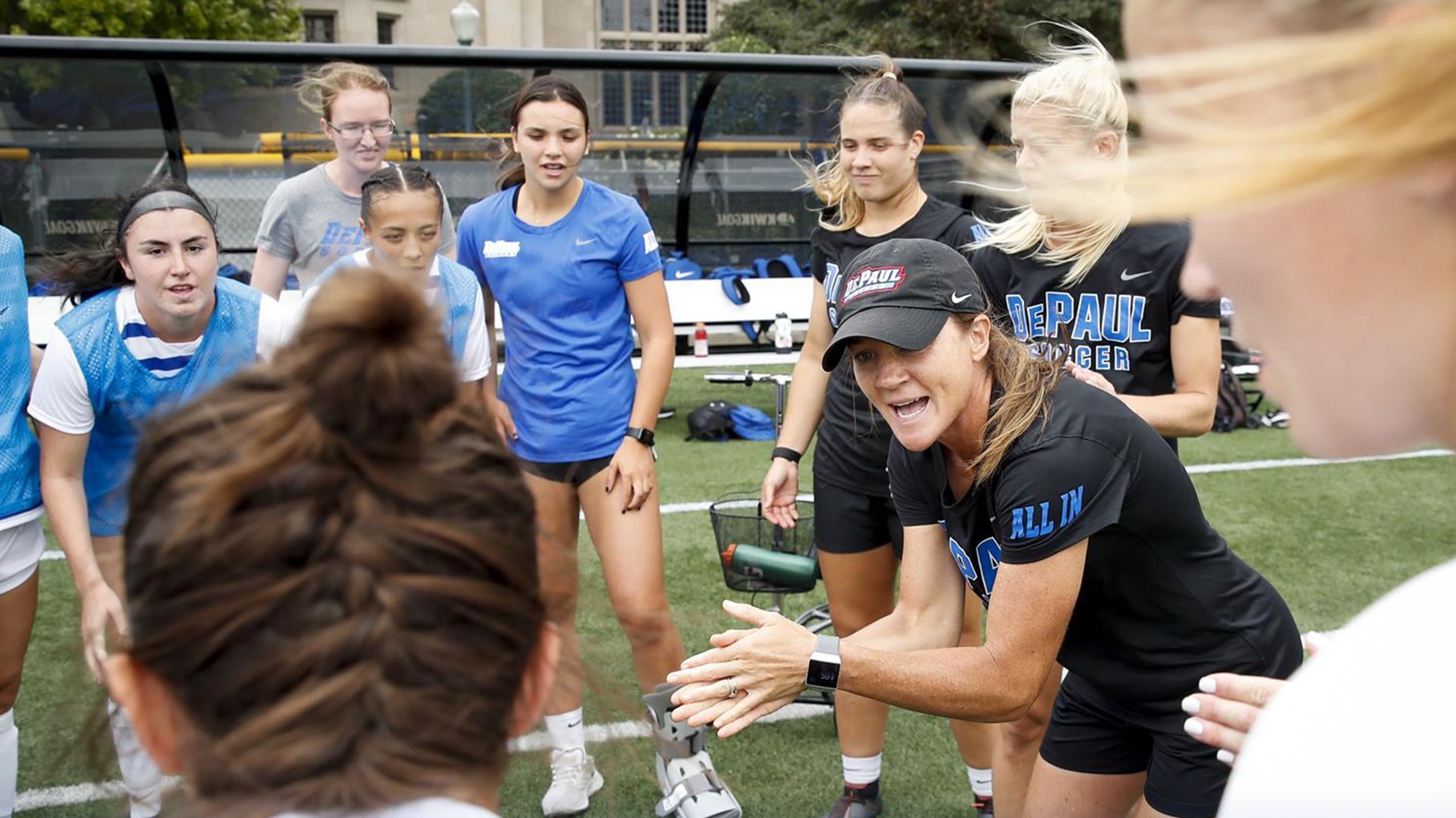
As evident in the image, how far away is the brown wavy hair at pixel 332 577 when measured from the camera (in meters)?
0.96

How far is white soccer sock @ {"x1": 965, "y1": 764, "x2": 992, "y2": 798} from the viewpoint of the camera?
406 cm

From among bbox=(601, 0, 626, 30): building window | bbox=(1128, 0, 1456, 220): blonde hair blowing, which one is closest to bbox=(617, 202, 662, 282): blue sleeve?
bbox=(1128, 0, 1456, 220): blonde hair blowing

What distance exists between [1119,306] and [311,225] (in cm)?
307

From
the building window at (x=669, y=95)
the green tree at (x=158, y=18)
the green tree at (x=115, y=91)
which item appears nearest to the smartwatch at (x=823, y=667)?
the green tree at (x=115, y=91)

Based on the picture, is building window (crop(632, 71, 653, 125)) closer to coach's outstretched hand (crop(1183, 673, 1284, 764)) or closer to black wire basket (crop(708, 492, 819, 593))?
black wire basket (crop(708, 492, 819, 593))

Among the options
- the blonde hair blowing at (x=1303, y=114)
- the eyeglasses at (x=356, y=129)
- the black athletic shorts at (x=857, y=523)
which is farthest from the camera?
the eyeglasses at (x=356, y=129)

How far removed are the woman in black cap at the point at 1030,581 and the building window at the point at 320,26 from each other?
51.0 meters

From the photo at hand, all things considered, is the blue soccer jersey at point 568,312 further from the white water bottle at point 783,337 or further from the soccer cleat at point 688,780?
the white water bottle at point 783,337

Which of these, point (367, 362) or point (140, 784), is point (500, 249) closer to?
point (140, 784)

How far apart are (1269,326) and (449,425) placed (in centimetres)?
70

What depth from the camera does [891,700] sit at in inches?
99.3

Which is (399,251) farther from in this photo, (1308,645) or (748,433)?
(748,433)

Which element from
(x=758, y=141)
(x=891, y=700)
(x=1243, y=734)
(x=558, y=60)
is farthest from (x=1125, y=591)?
(x=758, y=141)

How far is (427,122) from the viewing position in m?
11.5
